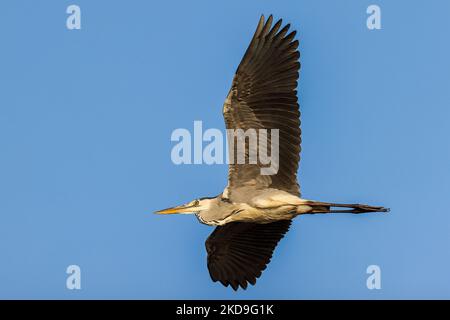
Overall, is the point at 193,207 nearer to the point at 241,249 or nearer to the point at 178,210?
the point at 178,210

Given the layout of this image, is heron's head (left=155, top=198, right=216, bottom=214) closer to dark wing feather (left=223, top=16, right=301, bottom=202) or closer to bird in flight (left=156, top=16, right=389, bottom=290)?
bird in flight (left=156, top=16, right=389, bottom=290)

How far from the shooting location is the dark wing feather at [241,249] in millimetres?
14008

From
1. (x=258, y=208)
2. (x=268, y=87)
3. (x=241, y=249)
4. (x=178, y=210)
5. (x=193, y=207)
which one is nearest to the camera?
(x=268, y=87)

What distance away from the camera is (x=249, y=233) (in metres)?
14.2

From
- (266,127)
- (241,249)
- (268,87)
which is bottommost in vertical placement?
(241,249)

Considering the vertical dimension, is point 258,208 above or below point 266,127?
below

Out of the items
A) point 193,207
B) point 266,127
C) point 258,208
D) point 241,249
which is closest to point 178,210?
point 193,207

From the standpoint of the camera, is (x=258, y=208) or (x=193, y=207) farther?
→ (x=193, y=207)

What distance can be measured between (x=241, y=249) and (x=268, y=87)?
302cm

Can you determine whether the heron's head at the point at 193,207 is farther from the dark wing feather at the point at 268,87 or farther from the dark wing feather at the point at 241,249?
the dark wing feather at the point at 268,87

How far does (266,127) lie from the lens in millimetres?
12367
